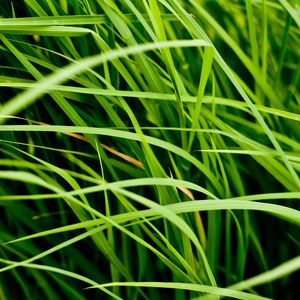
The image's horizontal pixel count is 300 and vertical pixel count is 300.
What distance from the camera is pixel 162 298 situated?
80 centimetres

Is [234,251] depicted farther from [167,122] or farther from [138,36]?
[138,36]

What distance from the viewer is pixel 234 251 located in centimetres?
92

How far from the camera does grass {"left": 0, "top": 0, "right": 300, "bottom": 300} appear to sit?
0.64m

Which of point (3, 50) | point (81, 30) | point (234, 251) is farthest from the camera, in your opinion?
point (234, 251)

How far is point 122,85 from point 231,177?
22cm

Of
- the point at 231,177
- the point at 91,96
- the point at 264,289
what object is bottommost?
the point at 264,289

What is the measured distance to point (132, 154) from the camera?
2.46ft

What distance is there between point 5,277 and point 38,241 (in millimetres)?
73

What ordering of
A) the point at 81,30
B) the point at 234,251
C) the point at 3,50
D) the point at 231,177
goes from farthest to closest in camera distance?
the point at 234,251 < the point at 231,177 < the point at 3,50 < the point at 81,30

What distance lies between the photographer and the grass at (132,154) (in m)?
0.64

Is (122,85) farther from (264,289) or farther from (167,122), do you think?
(264,289)

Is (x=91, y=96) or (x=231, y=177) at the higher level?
(x=91, y=96)

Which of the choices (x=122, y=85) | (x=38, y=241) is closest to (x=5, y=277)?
(x=38, y=241)

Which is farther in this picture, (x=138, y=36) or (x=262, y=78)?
(x=262, y=78)
